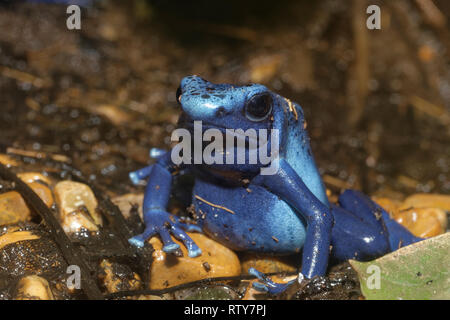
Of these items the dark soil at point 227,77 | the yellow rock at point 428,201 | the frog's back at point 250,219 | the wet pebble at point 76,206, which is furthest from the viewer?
the dark soil at point 227,77

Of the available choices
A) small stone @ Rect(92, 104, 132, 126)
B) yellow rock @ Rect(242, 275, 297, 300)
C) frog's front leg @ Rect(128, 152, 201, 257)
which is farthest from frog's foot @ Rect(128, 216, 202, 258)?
small stone @ Rect(92, 104, 132, 126)

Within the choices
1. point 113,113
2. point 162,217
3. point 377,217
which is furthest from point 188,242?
point 113,113

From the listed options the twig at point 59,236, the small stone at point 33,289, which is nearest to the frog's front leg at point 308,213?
the twig at point 59,236

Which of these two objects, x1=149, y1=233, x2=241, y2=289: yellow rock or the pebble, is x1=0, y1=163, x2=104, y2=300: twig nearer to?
x1=149, y1=233, x2=241, y2=289: yellow rock

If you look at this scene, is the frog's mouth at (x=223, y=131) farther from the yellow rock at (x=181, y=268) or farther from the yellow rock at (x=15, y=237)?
the yellow rock at (x=15, y=237)

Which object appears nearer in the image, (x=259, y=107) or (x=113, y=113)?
(x=259, y=107)

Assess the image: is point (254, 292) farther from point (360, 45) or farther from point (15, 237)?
point (360, 45)

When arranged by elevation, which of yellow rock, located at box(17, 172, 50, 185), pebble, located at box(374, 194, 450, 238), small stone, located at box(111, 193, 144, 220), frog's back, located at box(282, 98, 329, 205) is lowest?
pebble, located at box(374, 194, 450, 238)
